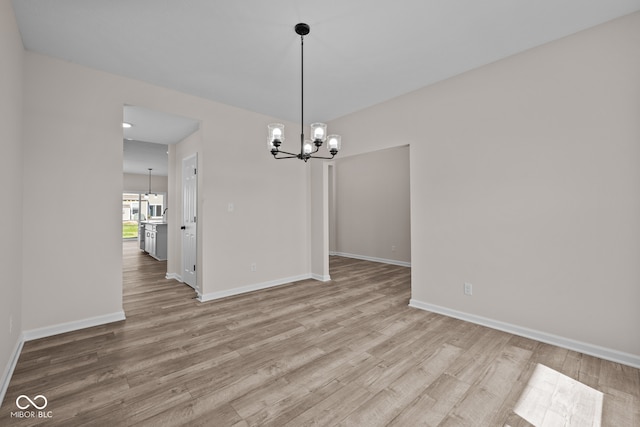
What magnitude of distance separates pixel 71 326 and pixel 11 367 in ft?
2.57

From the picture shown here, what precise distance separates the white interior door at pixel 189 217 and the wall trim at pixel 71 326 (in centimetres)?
126

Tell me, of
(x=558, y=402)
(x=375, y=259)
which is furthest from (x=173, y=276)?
(x=558, y=402)

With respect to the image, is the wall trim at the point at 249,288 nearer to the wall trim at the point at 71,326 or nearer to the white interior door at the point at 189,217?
the white interior door at the point at 189,217

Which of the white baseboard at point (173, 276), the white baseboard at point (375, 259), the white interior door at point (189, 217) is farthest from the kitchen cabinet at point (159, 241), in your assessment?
the white baseboard at point (375, 259)

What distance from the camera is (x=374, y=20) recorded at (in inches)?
92.4

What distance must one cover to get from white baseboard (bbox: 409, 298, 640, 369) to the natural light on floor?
2.00 ft

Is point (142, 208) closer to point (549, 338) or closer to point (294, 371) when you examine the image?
point (294, 371)

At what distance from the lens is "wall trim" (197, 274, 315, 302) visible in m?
3.94

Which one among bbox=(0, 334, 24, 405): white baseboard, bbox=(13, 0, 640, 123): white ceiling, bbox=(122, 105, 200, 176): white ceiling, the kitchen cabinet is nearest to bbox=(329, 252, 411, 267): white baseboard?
bbox=(13, 0, 640, 123): white ceiling

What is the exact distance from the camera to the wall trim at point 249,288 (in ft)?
12.9

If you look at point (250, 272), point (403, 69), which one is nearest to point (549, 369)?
point (403, 69)

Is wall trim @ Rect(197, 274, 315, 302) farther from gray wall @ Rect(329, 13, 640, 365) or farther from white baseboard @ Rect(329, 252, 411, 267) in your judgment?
white baseboard @ Rect(329, 252, 411, 267)

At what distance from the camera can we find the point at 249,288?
4.36 metres

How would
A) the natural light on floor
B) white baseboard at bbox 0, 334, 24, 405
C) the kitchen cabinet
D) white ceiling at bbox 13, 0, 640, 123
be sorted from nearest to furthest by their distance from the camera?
the natural light on floor → white baseboard at bbox 0, 334, 24, 405 → white ceiling at bbox 13, 0, 640, 123 → the kitchen cabinet
